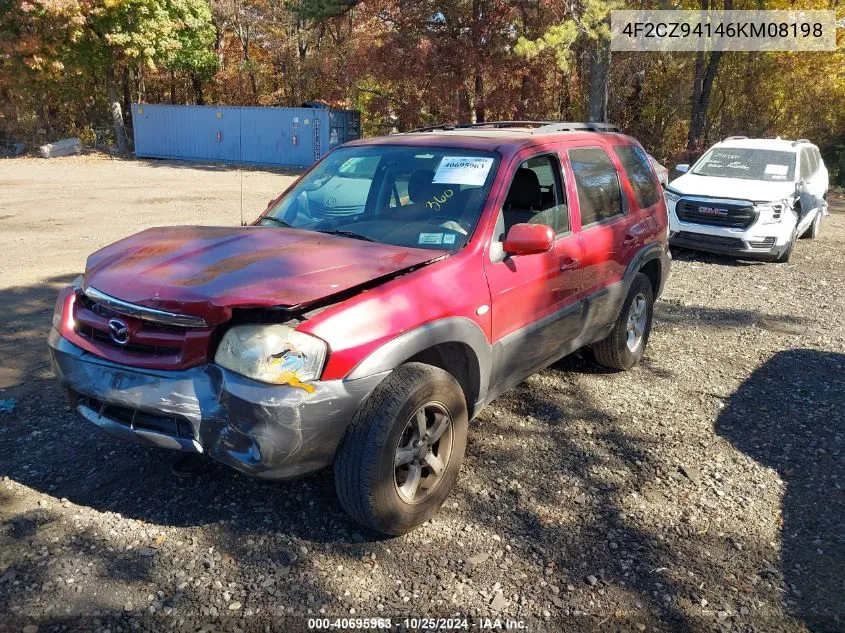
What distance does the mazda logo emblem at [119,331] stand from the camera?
302cm

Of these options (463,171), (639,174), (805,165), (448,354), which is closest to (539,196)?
(463,171)

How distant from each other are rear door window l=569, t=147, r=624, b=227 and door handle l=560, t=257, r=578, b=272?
0.32 metres

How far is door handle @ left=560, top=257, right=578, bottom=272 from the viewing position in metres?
4.11

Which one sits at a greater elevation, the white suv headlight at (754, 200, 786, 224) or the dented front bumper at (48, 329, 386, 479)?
the white suv headlight at (754, 200, 786, 224)

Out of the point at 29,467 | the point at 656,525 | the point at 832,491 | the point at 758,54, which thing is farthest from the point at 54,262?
the point at 758,54

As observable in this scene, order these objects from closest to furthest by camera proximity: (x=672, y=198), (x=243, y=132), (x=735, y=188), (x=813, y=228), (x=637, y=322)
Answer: (x=637, y=322), (x=735, y=188), (x=672, y=198), (x=813, y=228), (x=243, y=132)

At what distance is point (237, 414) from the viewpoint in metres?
2.74

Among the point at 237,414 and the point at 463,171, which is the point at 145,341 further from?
the point at 463,171

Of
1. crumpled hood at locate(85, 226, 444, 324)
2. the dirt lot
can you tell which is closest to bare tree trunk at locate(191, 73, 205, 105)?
the dirt lot

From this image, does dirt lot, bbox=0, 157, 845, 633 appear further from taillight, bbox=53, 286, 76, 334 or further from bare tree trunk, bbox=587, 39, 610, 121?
bare tree trunk, bbox=587, 39, 610, 121

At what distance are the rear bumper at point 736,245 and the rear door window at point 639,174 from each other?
4.97 meters

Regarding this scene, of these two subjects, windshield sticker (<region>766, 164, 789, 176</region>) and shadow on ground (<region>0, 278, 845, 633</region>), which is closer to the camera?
shadow on ground (<region>0, 278, 845, 633</region>)

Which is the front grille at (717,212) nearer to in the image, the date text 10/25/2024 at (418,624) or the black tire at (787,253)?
the black tire at (787,253)

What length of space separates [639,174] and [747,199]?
17.8 feet
